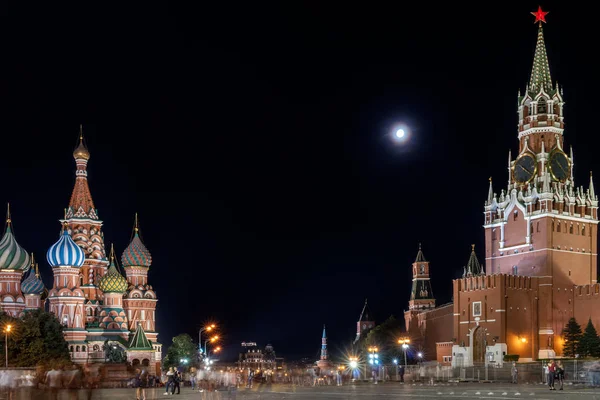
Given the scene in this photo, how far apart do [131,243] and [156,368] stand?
17.7 meters

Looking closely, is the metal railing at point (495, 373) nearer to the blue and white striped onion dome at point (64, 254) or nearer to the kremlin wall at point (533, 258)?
the kremlin wall at point (533, 258)

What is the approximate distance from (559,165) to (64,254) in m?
54.5

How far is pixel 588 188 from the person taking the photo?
101 meters

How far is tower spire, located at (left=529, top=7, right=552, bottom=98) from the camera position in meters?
100

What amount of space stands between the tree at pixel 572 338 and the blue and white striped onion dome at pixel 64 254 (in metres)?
50.7

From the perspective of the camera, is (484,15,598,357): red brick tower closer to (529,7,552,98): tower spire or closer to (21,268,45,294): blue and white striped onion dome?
(529,7,552,98): tower spire

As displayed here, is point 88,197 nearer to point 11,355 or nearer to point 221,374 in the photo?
point 11,355

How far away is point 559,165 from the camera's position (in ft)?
323

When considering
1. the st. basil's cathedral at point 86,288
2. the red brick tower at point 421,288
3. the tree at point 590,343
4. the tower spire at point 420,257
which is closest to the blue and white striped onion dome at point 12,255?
the st. basil's cathedral at point 86,288

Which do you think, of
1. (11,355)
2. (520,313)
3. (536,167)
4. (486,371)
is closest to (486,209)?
(536,167)

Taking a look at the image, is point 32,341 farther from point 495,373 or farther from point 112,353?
point 495,373

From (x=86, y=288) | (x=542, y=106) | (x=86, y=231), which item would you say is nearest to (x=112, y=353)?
(x=86, y=288)

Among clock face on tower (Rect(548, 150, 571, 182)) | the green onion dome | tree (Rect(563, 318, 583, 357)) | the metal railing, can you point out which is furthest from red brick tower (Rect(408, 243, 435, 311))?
the green onion dome

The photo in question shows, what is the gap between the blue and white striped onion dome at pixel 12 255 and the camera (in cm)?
9238
